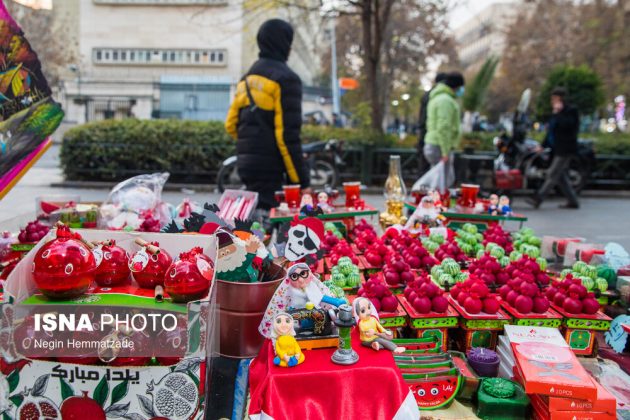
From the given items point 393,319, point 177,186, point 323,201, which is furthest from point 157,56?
point 393,319

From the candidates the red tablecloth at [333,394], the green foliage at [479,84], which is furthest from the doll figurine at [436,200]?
the green foliage at [479,84]

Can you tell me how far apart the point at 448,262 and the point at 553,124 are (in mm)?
6771

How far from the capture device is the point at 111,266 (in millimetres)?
1906

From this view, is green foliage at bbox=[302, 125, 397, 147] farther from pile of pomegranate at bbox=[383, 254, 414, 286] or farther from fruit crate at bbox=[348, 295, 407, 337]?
fruit crate at bbox=[348, 295, 407, 337]

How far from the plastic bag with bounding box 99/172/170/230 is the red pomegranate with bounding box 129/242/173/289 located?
1.42 m

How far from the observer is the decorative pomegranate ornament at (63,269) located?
164cm

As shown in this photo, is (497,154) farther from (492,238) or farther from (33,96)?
(33,96)

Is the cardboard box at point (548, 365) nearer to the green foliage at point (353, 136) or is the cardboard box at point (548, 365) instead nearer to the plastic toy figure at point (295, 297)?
the plastic toy figure at point (295, 297)

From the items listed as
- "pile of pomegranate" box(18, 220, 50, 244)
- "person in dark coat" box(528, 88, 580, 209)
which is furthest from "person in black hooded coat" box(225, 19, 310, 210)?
"person in dark coat" box(528, 88, 580, 209)

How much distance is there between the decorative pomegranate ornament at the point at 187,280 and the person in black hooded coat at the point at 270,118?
2.65 meters

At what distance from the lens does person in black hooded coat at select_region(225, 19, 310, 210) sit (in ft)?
14.0

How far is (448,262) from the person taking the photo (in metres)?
2.81

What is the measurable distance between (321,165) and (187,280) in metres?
8.35

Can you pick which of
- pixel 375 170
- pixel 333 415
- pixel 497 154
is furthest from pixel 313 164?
pixel 333 415
